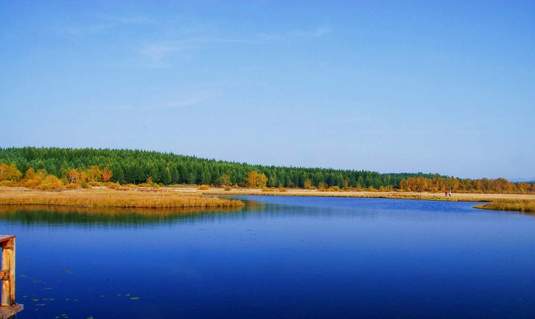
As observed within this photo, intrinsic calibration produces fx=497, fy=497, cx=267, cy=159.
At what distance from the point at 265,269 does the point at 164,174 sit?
114 meters

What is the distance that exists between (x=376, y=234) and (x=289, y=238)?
7574 mm

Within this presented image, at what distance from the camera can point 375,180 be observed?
175375mm

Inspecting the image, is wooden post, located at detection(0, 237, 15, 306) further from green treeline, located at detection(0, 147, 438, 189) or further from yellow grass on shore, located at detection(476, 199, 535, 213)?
green treeline, located at detection(0, 147, 438, 189)

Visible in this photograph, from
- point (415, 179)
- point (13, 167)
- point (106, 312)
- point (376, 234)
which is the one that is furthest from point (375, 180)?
point (106, 312)

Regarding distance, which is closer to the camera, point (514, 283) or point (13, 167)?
point (514, 283)

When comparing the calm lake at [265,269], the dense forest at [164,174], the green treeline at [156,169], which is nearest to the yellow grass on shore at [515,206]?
the calm lake at [265,269]

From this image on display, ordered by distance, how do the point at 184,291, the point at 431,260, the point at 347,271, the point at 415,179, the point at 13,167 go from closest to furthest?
the point at 184,291 < the point at 347,271 < the point at 431,260 < the point at 13,167 < the point at 415,179

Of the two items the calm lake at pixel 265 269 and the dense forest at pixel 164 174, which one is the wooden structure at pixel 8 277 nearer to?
the calm lake at pixel 265 269

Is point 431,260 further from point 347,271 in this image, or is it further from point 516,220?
point 516,220

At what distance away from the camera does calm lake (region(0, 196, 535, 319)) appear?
17156 mm

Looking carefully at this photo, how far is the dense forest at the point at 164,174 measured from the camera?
120m

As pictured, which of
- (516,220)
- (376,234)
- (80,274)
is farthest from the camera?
(516,220)

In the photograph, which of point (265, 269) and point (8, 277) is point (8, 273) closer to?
point (8, 277)

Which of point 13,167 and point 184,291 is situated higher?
point 13,167
